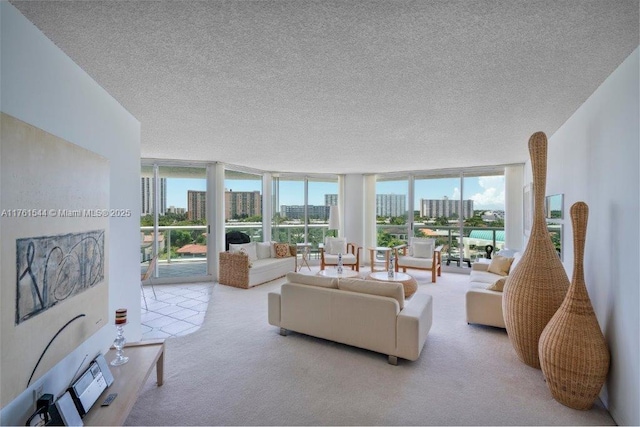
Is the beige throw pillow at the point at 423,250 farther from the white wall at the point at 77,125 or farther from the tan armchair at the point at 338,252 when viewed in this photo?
the white wall at the point at 77,125

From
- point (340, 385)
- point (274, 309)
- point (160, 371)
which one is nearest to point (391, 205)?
point (274, 309)

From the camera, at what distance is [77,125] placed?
198 cm

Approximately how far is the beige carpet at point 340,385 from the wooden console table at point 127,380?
30 cm

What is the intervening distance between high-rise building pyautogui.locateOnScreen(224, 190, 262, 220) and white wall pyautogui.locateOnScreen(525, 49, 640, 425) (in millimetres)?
5871

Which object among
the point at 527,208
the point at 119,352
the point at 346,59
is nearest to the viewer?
the point at 346,59

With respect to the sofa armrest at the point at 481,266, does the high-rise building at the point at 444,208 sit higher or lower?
higher

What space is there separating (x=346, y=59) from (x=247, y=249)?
473 centimetres

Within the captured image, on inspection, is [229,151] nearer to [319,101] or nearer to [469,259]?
[319,101]

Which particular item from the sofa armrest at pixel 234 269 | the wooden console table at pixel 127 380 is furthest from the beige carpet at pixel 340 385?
the sofa armrest at pixel 234 269

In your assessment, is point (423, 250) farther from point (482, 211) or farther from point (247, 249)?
point (247, 249)

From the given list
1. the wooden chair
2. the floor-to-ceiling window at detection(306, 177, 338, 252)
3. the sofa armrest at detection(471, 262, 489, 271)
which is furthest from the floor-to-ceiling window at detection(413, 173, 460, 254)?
the wooden chair

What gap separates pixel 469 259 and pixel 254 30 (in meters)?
6.75

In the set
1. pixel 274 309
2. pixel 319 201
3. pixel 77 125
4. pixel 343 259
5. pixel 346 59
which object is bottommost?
pixel 274 309

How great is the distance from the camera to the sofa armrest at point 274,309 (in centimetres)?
332
